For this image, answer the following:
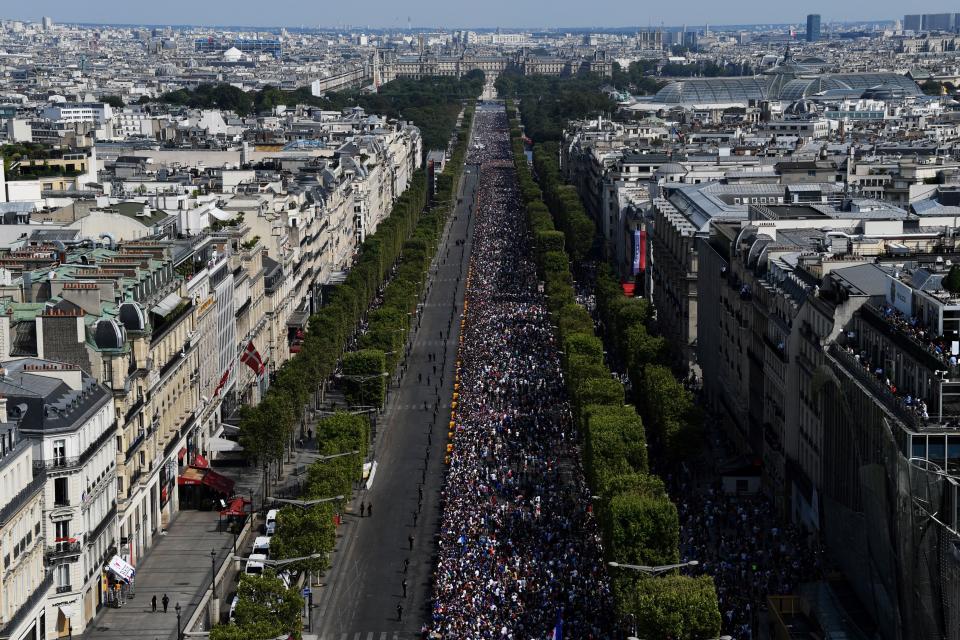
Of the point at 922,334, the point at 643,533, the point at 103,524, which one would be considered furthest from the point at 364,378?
the point at 922,334

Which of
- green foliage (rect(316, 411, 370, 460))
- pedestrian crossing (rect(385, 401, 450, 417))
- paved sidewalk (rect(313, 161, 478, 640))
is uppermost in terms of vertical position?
green foliage (rect(316, 411, 370, 460))

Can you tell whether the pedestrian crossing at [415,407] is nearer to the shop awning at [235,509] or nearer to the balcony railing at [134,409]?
the shop awning at [235,509]

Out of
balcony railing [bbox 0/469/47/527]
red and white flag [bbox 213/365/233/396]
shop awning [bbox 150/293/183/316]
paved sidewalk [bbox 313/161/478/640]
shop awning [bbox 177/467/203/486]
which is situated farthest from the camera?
red and white flag [bbox 213/365/233/396]

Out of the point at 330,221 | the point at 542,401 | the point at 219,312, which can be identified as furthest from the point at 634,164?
the point at 219,312

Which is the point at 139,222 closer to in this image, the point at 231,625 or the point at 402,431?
the point at 402,431

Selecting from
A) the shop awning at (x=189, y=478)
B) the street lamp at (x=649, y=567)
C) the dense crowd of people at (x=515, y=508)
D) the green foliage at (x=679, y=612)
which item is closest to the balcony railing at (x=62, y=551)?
the dense crowd of people at (x=515, y=508)

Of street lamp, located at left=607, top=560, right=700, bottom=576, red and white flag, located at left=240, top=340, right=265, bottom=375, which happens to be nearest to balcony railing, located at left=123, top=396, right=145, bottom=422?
street lamp, located at left=607, top=560, right=700, bottom=576

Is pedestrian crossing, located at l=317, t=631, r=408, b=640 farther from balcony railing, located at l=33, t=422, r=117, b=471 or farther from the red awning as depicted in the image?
the red awning
